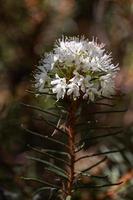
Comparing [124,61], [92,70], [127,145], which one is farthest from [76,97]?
[124,61]

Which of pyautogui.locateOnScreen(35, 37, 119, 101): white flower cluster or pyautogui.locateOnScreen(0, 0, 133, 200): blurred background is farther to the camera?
pyautogui.locateOnScreen(0, 0, 133, 200): blurred background

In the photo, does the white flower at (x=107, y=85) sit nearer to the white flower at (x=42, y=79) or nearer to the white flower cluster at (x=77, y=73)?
the white flower cluster at (x=77, y=73)

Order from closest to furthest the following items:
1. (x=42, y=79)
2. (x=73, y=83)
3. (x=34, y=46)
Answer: (x=73, y=83), (x=42, y=79), (x=34, y=46)

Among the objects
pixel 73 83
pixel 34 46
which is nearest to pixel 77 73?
pixel 73 83

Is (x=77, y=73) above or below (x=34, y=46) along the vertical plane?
below

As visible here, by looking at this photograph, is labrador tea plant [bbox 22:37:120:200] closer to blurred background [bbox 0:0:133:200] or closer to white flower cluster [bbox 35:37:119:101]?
white flower cluster [bbox 35:37:119:101]

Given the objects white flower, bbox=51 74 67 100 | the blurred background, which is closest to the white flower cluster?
white flower, bbox=51 74 67 100

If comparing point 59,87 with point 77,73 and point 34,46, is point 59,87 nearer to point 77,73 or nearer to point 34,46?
point 77,73

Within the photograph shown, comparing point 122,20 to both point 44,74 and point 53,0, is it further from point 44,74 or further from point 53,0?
point 44,74
